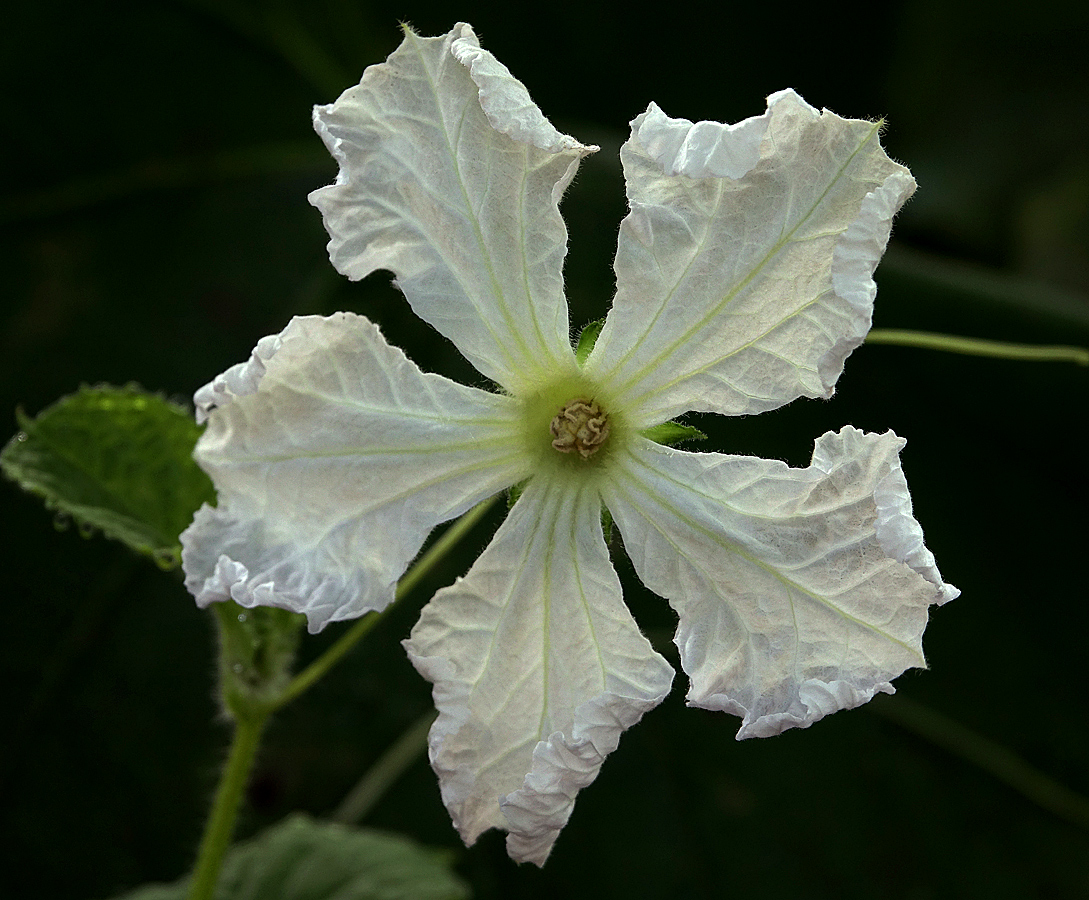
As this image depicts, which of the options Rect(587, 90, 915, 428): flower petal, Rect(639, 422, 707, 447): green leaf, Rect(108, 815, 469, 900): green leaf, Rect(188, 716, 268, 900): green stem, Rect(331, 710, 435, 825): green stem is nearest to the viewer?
Rect(587, 90, 915, 428): flower petal

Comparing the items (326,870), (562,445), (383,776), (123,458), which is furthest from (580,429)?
(383,776)

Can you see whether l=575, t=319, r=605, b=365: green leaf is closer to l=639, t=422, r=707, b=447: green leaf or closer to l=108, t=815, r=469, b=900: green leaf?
l=639, t=422, r=707, b=447: green leaf

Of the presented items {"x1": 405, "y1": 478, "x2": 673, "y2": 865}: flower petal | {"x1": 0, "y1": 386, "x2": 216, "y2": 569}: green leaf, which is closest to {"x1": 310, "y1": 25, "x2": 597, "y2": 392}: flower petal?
{"x1": 405, "y1": 478, "x2": 673, "y2": 865}: flower petal

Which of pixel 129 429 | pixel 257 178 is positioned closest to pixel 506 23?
pixel 257 178

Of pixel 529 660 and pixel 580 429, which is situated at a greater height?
→ pixel 580 429

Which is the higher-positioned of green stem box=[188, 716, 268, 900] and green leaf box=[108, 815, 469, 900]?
green stem box=[188, 716, 268, 900]

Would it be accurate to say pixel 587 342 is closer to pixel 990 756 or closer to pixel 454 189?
pixel 454 189
